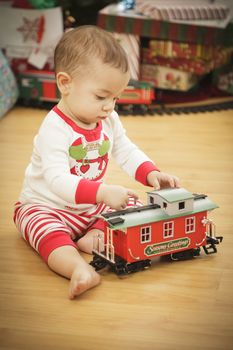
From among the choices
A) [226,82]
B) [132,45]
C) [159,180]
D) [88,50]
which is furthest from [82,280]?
[226,82]

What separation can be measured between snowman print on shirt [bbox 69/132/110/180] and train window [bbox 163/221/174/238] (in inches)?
8.7

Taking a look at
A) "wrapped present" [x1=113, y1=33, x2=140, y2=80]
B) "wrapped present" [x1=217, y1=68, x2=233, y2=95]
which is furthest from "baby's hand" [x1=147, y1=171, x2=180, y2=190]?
"wrapped present" [x1=217, y1=68, x2=233, y2=95]

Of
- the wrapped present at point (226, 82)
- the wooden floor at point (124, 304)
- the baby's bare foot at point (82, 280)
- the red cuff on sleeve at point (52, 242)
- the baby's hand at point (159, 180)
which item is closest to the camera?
the wooden floor at point (124, 304)

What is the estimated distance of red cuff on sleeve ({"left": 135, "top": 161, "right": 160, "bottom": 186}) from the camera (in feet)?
4.95

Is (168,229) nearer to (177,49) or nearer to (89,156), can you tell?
(89,156)

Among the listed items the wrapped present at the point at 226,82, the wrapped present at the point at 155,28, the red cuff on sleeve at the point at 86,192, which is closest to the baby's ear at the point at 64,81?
the red cuff on sleeve at the point at 86,192

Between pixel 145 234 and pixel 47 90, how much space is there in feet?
5.07

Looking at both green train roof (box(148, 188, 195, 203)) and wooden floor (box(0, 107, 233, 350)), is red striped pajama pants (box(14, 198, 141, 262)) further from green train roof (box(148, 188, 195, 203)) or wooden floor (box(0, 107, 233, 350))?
green train roof (box(148, 188, 195, 203))

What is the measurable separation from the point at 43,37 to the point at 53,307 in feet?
5.72

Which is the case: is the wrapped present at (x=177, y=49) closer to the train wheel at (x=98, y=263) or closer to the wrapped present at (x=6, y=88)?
the wrapped present at (x=6, y=88)

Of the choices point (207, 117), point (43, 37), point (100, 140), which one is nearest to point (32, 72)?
point (43, 37)

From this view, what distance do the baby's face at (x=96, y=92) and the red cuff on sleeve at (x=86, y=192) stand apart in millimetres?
157

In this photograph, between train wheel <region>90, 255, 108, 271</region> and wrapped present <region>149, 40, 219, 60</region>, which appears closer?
train wheel <region>90, 255, 108, 271</region>

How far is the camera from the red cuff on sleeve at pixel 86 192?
4.33ft
